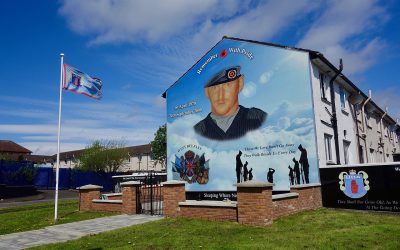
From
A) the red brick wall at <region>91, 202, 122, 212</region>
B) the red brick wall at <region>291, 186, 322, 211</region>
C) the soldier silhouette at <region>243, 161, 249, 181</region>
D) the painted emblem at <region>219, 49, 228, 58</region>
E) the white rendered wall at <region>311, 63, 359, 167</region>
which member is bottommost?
the red brick wall at <region>91, 202, 122, 212</region>

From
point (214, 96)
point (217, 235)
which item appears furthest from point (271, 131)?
point (217, 235)

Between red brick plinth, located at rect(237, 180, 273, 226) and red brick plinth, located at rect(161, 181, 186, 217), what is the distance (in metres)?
2.64

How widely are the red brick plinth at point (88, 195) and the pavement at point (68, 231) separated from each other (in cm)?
259

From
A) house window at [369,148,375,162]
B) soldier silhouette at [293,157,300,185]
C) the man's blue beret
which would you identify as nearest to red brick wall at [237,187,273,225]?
soldier silhouette at [293,157,300,185]

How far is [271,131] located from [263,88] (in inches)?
84.4

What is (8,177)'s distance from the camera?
2895 centimetres

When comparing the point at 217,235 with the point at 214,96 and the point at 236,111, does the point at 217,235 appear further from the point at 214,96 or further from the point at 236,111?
the point at 214,96

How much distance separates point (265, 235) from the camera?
895 cm

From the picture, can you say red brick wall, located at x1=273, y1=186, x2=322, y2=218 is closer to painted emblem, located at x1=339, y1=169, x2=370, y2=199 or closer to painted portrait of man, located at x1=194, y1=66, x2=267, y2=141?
painted emblem, located at x1=339, y1=169, x2=370, y2=199

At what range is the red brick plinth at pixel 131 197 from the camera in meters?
14.0

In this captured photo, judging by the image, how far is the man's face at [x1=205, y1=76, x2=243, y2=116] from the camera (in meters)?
18.1

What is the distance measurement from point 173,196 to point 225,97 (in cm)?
766

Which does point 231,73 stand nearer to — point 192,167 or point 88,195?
point 192,167

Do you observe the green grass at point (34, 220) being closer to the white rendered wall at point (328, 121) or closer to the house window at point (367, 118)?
the white rendered wall at point (328, 121)
